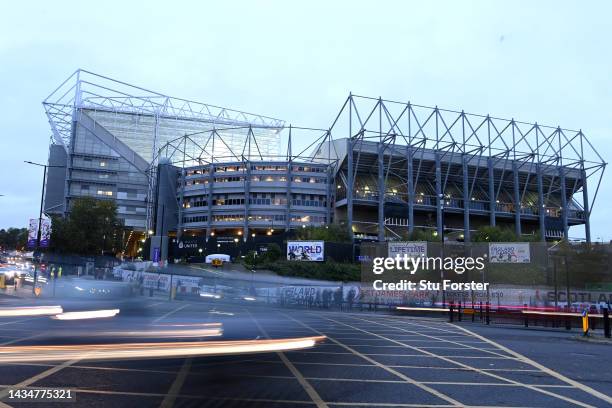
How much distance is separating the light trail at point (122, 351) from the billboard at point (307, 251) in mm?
58020

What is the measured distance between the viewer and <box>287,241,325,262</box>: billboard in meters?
69.8

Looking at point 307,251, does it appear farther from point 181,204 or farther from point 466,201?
point 466,201

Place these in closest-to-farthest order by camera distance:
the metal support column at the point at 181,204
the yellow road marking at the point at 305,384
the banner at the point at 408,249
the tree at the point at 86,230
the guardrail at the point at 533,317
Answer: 1. the yellow road marking at the point at 305,384
2. the guardrail at the point at 533,317
3. the banner at the point at 408,249
4. the tree at the point at 86,230
5. the metal support column at the point at 181,204

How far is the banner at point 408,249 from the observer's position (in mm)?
54469

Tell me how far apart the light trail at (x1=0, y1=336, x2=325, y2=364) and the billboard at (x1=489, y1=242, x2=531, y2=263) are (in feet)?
141

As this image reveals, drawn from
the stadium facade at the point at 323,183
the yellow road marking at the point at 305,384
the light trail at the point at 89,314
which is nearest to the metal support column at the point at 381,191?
the stadium facade at the point at 323,183

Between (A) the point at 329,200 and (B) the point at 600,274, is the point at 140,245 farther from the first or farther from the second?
(B) the point at 600,274

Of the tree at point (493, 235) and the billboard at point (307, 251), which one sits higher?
the tree at point (493, 235)

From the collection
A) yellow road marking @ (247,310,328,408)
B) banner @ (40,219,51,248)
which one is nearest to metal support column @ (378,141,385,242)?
banner @ (40,219,51,248)

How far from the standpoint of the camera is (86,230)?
273ft

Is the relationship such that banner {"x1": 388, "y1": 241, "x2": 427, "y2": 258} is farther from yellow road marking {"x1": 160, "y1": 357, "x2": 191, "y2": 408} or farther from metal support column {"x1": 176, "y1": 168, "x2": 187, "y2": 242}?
metal support column {"x1": 176, "y1": 168, "x2": 187, "y2": 242}

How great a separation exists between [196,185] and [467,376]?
92.6 m

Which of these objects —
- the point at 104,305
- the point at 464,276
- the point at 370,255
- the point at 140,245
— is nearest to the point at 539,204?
Answer: the point at 370,255

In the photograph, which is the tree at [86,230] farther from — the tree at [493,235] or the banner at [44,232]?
the tree at [493,235]
